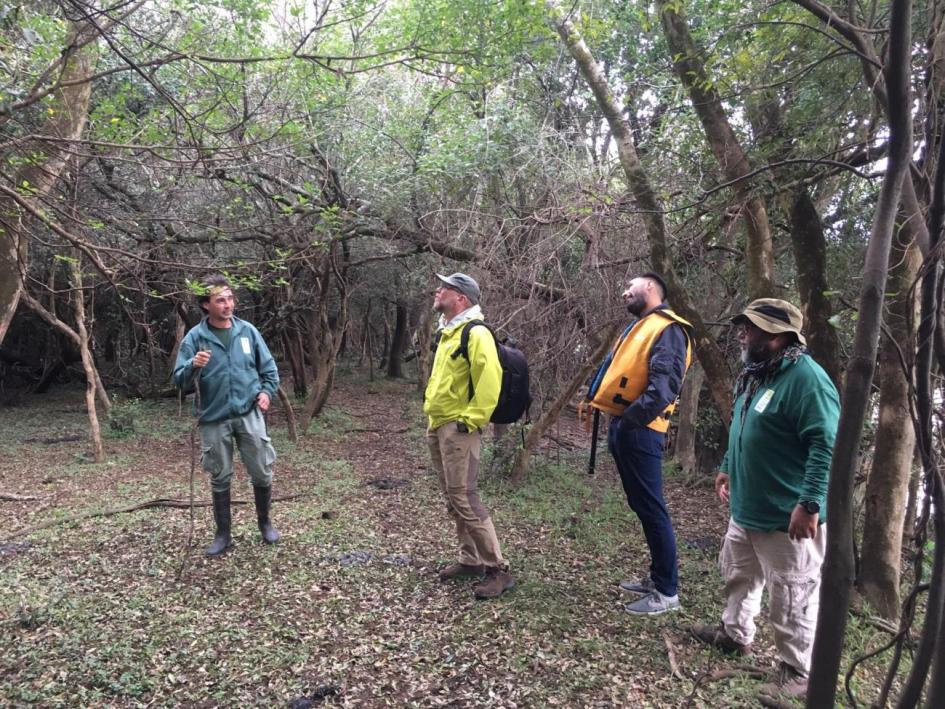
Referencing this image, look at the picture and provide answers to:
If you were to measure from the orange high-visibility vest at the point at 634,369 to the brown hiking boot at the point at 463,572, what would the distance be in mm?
1394

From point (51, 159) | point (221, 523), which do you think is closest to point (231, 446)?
point (221, 523)

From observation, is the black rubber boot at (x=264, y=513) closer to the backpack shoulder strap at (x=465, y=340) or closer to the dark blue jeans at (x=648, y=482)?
the backpack shoulder strap at (x=465, y=340)

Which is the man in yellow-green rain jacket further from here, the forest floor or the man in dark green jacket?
the man in dark green jacket

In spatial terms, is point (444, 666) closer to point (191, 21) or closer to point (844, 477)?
point (844, 477)

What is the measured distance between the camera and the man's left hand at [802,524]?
8.15ft

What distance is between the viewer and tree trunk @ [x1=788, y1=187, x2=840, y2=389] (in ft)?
13.5

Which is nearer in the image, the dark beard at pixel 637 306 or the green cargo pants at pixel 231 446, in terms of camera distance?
the dark beard at pixel 637 306

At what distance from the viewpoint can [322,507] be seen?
598cm

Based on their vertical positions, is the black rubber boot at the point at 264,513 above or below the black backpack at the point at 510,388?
below

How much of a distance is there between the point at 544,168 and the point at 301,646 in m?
4.90

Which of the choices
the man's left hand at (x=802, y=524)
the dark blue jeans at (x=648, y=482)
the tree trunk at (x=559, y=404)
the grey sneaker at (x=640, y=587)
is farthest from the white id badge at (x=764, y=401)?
the tree trunk at (x=559, y=404)

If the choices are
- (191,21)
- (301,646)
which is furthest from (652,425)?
(191,21)

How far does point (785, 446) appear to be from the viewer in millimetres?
2711

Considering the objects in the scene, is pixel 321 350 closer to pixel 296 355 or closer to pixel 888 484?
pixel 296 355
